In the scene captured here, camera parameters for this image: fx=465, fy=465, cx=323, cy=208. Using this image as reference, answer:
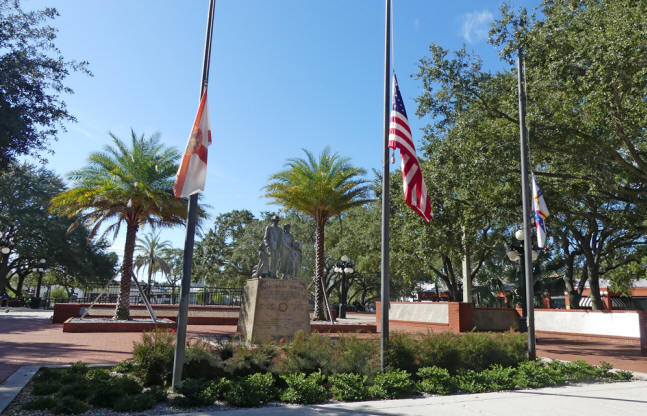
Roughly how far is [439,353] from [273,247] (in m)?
6.54

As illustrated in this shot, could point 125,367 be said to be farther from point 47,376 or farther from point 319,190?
point 319,190

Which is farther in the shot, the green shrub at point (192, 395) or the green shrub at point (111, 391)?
the green shrub at point (192, 395)

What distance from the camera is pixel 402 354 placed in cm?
855

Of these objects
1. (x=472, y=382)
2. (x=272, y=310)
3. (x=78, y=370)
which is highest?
(x=272, y=310)

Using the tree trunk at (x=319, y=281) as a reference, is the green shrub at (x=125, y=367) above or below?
below

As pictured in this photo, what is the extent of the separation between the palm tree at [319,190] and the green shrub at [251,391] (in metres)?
15.3

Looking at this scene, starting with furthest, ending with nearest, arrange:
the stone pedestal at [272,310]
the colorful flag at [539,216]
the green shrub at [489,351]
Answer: the stone pedestal at [272,310] < the colorful flag at [539,216] < the green shrub at [489,351]

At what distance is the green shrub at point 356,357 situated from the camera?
26.8 feet

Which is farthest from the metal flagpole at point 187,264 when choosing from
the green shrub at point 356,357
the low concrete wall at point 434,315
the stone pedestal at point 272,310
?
the low concrete wall at point 434,315

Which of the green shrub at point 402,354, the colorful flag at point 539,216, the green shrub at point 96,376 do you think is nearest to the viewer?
the green shrub at point 96,376

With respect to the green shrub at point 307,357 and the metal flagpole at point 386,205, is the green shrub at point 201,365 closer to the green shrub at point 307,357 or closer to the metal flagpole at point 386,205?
the green shrub at point 307,357

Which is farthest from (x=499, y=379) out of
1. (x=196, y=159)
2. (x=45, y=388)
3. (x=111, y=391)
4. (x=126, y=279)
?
(x=126, y=279)

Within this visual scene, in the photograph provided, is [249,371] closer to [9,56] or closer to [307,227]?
[9,56]

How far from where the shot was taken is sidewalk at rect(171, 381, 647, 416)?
625cm
